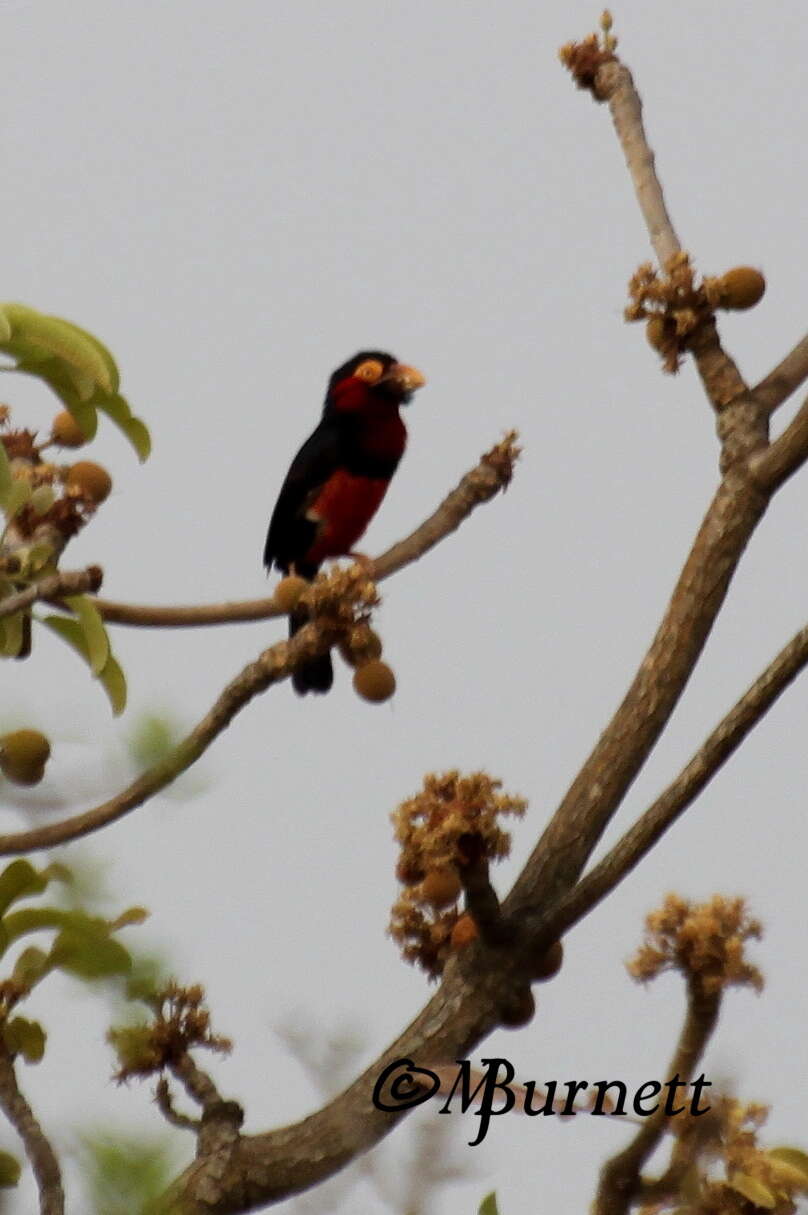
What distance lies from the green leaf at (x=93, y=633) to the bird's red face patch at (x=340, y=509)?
299 cm

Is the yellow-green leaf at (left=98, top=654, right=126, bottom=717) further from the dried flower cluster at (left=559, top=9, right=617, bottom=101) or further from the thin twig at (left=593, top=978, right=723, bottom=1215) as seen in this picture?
the dried flower cluster at (left=559, top=9, right=617, bottom=101)

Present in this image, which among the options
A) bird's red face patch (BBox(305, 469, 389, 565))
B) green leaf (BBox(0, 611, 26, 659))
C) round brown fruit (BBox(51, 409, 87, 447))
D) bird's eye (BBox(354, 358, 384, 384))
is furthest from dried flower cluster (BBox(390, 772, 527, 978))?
bird's eye (BBox(354, 358, 384, 384))

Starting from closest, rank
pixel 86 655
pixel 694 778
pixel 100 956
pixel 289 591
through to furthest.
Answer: pixel 100 956 → pixel 694 778 → pixel 86 655 → pixel 289 591

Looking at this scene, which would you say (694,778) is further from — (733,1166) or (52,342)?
(52,342)

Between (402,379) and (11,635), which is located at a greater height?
(402,379)

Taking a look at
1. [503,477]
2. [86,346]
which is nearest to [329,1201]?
[86,346]

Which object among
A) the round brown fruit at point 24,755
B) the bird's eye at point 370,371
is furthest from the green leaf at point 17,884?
the bird's eye at point 370,371

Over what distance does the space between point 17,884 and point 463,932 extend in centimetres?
51

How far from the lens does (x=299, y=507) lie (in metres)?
4.75

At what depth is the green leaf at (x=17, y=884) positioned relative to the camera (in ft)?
4.70

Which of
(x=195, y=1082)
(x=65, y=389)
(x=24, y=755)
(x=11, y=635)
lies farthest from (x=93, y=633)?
(x=24, y=755)

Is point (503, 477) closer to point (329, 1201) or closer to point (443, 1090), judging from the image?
point (443, 1090)

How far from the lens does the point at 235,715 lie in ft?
5.74

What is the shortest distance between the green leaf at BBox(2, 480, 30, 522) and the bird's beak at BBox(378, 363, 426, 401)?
3.40 metres
